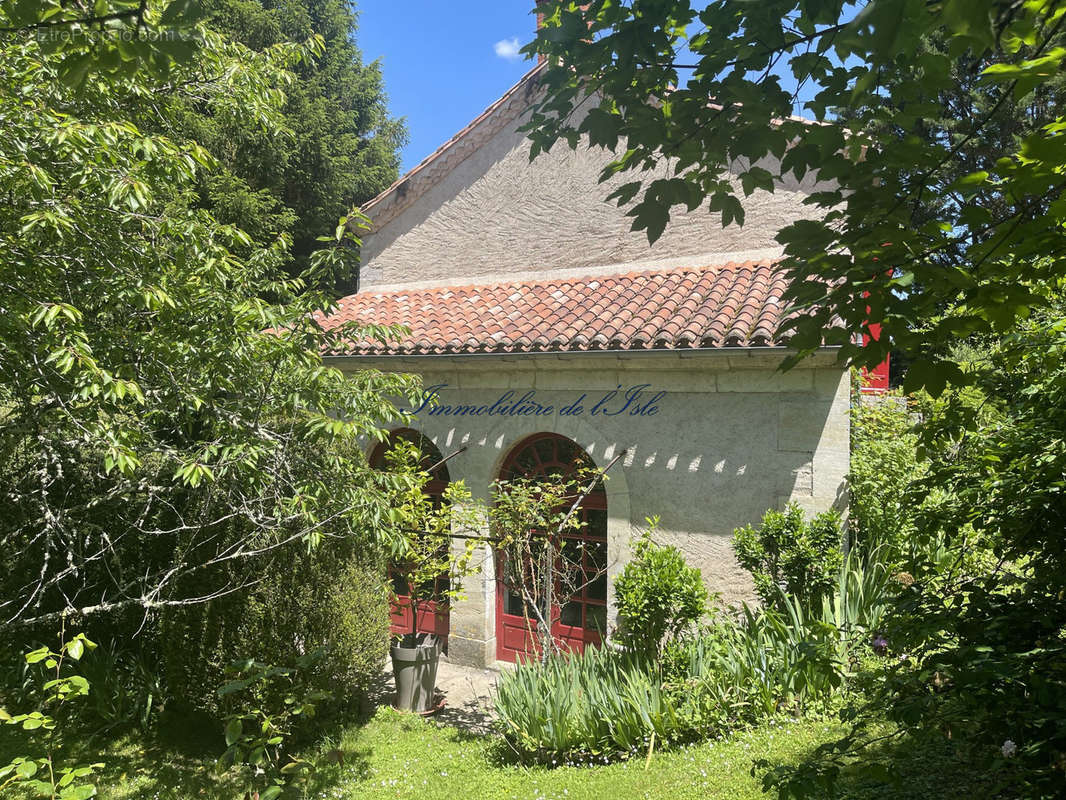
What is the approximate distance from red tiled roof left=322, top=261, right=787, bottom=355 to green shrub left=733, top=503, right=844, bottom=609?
170 cm

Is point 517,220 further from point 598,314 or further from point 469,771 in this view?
point 469,771

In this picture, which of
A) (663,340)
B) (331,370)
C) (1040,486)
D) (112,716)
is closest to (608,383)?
(663,340)

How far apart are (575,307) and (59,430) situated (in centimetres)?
528

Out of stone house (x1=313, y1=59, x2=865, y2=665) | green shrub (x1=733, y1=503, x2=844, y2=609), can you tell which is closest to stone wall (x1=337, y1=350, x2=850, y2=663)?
stone house (x1=313, y1=59, x2=865, y2=665)

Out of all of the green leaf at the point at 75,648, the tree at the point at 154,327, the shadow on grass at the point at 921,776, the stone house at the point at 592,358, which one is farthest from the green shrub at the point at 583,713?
the green leaf at the point at 75,648

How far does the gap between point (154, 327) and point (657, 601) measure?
181 inches

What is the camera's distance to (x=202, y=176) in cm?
1593

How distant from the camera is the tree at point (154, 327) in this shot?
→ 12.0 feet

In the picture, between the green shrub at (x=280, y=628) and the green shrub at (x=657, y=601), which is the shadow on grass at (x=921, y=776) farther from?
the green shrub at (x=280, y=628)

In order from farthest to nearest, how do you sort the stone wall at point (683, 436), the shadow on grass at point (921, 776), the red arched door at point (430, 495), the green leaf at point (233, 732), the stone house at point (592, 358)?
the red arched door at point (430, 495)
the stone house at point (592, 358)
the stone wall at point (683, 436)
the green leaf at point (233, 732)
the shadow on grass at point (921, 776)

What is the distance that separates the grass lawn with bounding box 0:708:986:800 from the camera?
421 centimetres

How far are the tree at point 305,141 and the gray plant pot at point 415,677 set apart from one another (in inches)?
432

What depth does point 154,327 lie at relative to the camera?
459 cm

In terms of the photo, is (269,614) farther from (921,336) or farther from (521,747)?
(921,336)
